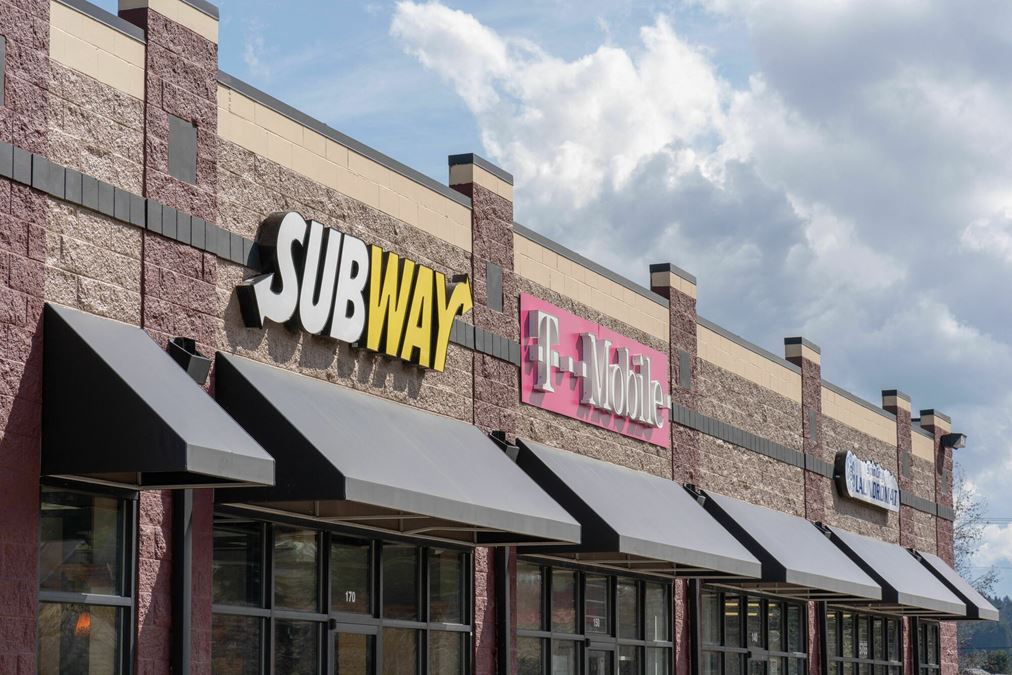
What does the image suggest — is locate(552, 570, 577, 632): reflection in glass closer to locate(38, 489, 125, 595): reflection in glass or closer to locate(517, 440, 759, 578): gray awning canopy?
locate(517, 440, 759, 578): gray awning canopy

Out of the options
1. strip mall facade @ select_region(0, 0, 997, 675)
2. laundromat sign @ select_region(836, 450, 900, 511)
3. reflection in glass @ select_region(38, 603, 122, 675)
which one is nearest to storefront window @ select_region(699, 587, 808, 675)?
strip mall facade @ select_region(0, 0, 997, 675)

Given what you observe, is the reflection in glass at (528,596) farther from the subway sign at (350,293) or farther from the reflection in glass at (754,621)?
the reflection in glass at (754,621)

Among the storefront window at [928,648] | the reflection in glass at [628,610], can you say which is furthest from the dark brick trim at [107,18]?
the storefront window at [928,648]

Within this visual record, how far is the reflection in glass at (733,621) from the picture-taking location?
2712 cm

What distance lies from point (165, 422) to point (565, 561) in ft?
32.1

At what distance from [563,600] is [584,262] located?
463 centimetres

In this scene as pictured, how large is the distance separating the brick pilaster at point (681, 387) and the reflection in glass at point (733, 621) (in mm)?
2046

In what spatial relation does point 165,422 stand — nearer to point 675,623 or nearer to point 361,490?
point 361,490

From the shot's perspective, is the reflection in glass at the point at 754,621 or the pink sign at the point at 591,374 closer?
the pink sign at the point at 591,374

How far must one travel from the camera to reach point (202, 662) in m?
14.5

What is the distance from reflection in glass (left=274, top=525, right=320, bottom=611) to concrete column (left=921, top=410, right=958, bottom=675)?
25.7m

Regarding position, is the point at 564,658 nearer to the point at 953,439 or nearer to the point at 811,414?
the point at 811,414

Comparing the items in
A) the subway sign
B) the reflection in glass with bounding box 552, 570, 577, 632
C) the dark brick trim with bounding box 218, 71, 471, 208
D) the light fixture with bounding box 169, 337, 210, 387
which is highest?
the dark brick trim with bounding box 218, 71, 471, 208

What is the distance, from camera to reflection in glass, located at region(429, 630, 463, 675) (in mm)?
18547
